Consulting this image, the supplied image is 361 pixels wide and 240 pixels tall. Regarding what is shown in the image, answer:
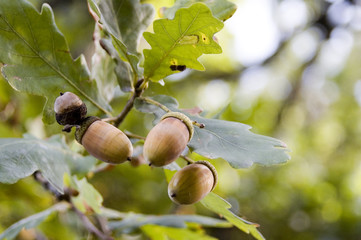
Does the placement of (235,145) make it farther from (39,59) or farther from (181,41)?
(39,59)

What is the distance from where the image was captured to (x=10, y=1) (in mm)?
698

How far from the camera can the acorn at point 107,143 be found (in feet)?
2.11

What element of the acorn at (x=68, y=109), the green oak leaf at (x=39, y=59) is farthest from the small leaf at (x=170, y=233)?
Result: the acorn at (x=68, y=109)

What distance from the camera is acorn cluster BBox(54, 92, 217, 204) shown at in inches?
24.6

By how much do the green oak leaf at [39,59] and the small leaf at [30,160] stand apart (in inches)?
3.0

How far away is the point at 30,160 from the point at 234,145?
40cm

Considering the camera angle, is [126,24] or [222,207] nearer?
[222,207]

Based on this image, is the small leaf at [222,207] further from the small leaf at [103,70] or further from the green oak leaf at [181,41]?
the small leaf at [103,70]

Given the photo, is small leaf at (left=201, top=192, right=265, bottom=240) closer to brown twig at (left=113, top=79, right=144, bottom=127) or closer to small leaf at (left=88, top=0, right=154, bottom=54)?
brown twig at (left=113, top=79, right=144, bottom=127)

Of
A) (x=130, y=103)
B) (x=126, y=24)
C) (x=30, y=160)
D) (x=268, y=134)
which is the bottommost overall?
(x=30, y=160)

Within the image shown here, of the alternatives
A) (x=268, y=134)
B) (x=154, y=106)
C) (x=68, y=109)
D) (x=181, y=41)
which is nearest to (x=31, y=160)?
(x=68, y=109)

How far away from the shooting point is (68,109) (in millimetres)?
676

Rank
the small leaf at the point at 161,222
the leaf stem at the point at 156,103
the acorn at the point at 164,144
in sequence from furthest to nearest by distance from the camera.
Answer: the small leaf at the point at 161,222 → the leaf stem at the point at 156,103 → the acorn at the point at 164,144

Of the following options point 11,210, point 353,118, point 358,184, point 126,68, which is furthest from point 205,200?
point 353,118
